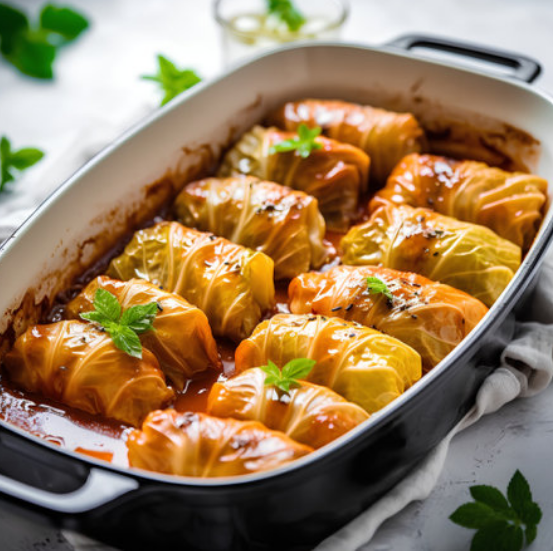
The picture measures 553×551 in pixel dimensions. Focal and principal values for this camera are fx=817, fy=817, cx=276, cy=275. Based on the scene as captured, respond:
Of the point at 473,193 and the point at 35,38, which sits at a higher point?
the point at 35,38

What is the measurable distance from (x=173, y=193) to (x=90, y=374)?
1332mm

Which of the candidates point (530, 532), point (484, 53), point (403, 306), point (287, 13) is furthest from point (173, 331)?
point (287, 13)

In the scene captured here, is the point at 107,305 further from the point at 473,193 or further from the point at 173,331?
the point at 473,193

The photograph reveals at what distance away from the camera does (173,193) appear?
4191 mm

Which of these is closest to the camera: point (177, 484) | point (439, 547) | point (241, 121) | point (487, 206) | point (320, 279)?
point (177, 484)

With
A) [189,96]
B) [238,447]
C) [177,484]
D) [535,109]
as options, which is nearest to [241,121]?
[189,96]

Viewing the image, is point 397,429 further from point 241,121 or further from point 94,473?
point 241,121

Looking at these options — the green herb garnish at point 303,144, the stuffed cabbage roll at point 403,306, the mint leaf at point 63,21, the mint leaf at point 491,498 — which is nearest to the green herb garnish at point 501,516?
the mint leaf at point 491,498

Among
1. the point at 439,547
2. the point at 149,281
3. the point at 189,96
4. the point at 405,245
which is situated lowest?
the point at 439,547

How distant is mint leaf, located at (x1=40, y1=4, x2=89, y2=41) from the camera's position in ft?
18.7

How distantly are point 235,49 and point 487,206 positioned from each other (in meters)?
2.08

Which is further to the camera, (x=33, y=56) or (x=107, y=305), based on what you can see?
(x=33, y=56)

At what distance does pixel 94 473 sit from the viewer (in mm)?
2342

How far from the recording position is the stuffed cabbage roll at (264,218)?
3.84 meters
